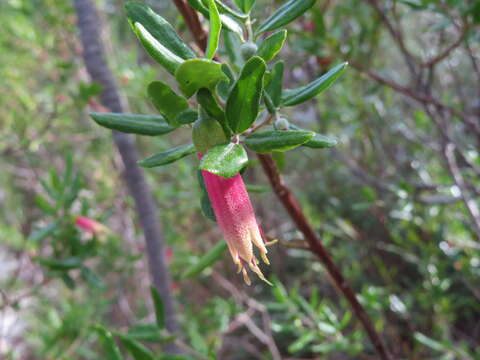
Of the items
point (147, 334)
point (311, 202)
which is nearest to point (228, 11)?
point (147, 334)

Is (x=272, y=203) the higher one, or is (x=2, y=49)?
(x=2, y=49)

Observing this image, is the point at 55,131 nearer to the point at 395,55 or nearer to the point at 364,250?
the point at 364,250

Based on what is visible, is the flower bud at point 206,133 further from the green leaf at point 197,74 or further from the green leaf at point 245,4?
the green leaf at point 245,4

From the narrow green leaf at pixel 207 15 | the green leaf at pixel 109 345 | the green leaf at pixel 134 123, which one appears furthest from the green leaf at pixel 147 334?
the narrow green leaf at pixel 207 15

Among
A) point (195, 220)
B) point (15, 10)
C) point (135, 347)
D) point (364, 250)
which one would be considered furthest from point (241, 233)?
point (195, 220)

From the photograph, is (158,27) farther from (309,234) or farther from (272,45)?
(309,234)

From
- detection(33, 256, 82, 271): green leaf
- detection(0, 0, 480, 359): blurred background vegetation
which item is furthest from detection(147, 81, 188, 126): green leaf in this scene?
detection(33, 256, 82, 271): green leaf
